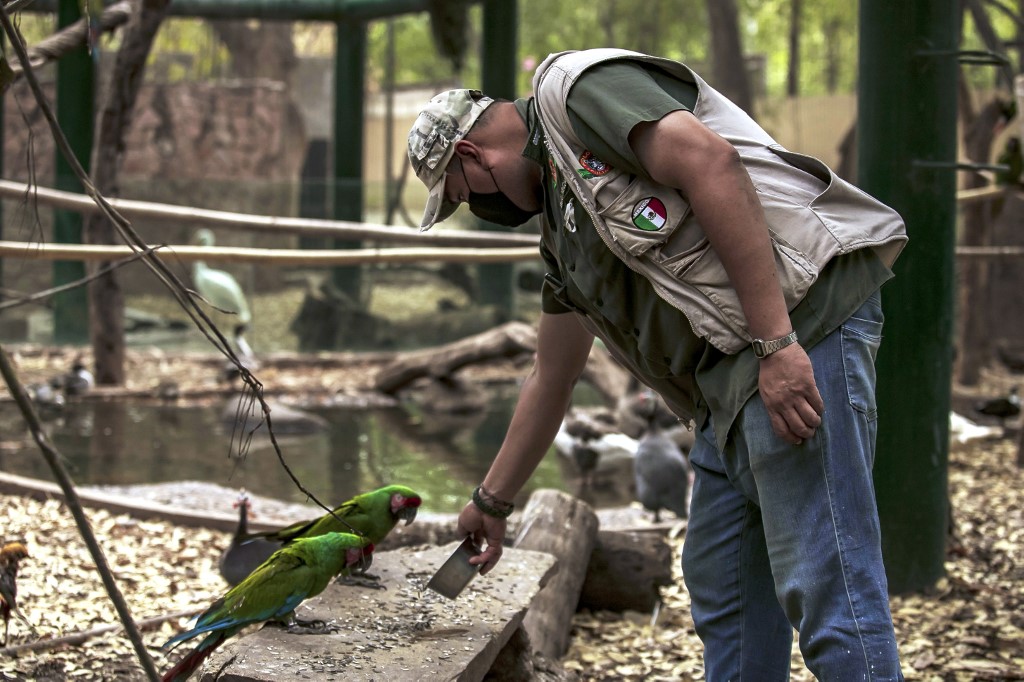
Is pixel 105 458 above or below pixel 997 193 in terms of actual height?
below

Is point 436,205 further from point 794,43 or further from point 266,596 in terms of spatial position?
point 794,43

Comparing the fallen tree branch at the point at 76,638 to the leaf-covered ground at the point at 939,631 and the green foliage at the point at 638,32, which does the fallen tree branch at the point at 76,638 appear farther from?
the green foliage at the point at 638,32

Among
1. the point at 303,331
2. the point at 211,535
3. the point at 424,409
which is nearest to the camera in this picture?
the point at 211,535

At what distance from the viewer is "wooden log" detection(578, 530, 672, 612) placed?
150 inches

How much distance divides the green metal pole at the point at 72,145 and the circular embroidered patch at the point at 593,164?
9.58 metres

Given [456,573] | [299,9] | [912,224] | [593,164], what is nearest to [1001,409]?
[912,224]

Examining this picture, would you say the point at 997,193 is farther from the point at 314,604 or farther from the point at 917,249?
the point at 314,604

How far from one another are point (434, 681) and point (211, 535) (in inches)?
98.5

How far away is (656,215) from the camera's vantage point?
1.91 meters

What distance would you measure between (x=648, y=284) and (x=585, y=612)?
2.08 meters

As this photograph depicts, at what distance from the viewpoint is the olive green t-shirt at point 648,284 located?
1.84m

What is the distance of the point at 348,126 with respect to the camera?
42.0 feet

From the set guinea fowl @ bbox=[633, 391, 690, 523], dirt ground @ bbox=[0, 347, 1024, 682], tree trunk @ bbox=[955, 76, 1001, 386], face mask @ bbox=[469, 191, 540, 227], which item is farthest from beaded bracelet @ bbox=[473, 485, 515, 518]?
tree trunk @ bbox=[955, 76, 1001, 386]

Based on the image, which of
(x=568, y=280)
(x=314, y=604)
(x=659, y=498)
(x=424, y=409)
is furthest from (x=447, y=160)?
(x=424, y=409)
